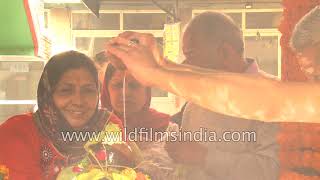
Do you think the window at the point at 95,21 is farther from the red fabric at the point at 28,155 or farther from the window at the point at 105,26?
the red fabric at the point at 28,155

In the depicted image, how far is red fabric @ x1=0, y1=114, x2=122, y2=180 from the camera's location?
2.44 meters

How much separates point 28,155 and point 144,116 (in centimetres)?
66

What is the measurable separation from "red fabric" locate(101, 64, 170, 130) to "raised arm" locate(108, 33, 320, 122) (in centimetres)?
14

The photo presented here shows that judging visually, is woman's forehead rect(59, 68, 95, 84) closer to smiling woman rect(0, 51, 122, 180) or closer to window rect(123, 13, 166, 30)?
smiling woman rect(0, 51, 122, 180)

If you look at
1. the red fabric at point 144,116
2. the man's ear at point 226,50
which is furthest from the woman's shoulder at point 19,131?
the man's ear at point 226,50

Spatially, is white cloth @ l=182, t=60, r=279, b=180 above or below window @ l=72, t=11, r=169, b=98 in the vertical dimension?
below

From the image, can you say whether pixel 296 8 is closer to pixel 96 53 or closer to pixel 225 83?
pixel 225 83

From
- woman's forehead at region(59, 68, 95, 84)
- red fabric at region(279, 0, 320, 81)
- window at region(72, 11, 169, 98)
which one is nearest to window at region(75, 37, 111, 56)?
window at region(72, 11, 169, 98)

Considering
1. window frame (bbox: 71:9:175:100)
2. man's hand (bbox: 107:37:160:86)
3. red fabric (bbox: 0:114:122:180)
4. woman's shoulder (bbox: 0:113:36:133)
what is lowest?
red fabric (bbox: 0:114:122:180)

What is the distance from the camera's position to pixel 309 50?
2389mm

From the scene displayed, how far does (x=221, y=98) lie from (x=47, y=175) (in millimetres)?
1015

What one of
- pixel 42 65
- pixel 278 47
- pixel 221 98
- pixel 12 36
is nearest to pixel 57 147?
pixel 42 65

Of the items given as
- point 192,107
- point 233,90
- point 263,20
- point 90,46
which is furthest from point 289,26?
point 90,46

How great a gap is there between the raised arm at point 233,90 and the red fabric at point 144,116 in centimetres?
→ 14
